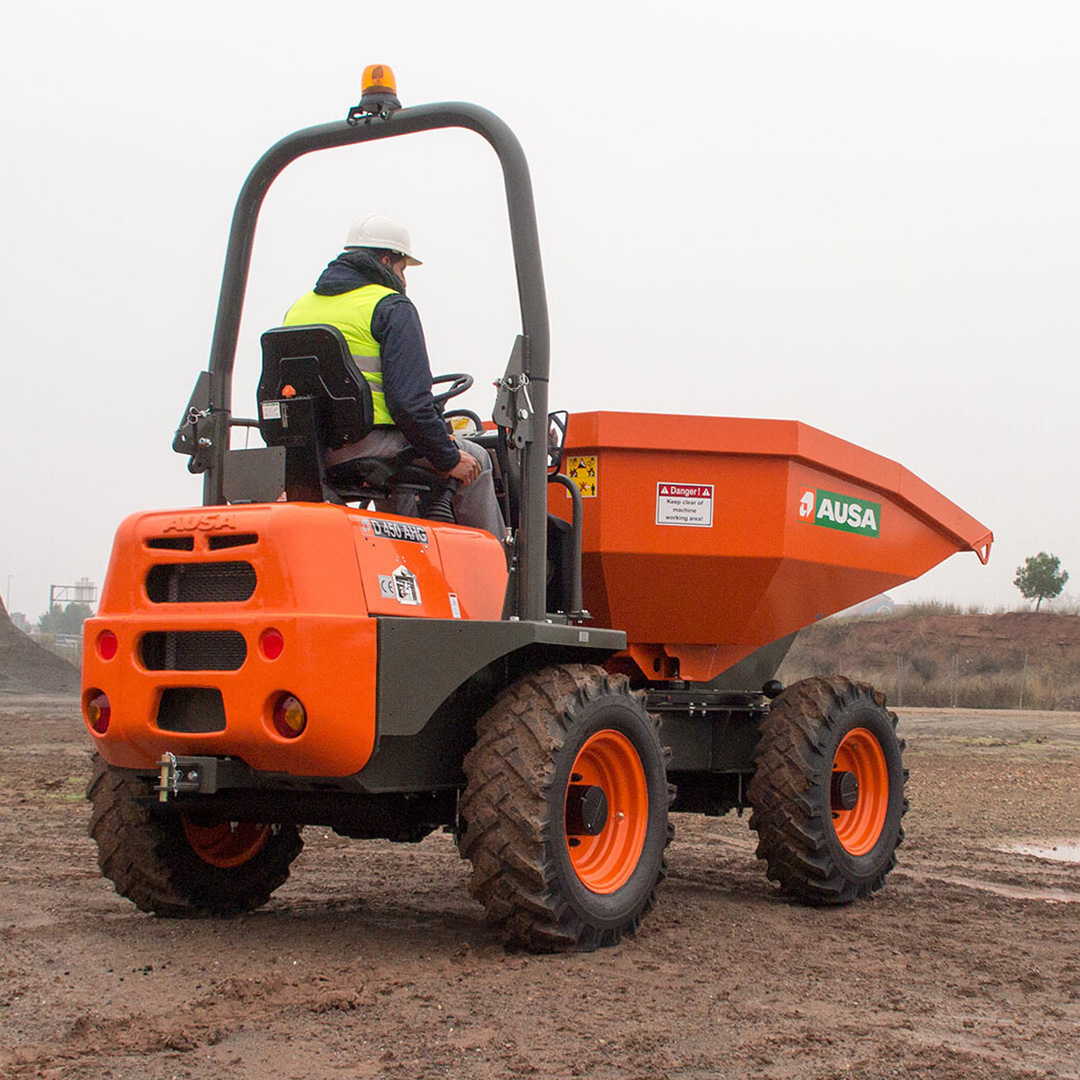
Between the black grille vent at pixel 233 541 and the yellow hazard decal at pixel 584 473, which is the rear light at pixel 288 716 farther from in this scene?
the yellow hazard decal at pixel 584 473

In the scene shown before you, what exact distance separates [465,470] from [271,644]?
1.07 metres

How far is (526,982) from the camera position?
14.5ft

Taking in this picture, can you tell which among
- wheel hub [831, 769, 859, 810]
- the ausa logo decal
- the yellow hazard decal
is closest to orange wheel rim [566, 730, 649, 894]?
the yellow hazard decal

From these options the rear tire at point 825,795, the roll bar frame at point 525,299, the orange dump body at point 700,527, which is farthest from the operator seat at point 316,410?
the rear tire at point 825,795

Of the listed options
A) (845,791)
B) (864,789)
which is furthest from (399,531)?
(864,789)

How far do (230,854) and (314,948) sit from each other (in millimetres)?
925

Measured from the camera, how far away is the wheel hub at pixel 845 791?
6.58 meters

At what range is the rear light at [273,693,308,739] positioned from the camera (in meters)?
4.36

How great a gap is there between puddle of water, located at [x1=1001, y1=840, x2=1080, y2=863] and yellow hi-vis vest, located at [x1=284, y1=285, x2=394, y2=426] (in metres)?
4.95

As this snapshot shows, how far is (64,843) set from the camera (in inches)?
299

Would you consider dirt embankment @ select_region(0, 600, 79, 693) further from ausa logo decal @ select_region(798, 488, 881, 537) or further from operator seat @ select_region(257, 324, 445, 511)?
operator seat @ select_region(257, 324, 445, 511)

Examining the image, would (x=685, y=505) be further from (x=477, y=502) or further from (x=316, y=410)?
(x=316, y=410)

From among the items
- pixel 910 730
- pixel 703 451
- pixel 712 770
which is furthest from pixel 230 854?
pixel 910 730

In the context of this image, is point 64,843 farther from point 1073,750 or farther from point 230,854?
point 1073,750
